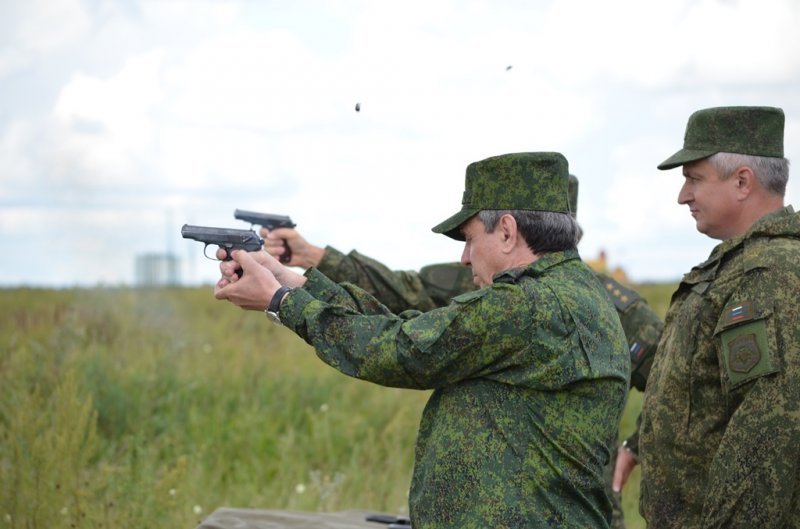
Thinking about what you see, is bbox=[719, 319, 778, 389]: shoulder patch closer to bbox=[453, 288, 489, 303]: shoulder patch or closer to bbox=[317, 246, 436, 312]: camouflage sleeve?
bbox=[453, 288, 489, 303]: shoulder patch

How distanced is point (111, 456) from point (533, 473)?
4.66 metres

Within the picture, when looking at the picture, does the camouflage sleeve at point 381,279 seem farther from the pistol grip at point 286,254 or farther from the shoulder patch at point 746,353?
the shoulder patch at point 746,353

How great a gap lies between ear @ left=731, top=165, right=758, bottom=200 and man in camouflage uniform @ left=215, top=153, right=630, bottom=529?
108 centimetres

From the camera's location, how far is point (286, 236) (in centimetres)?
519

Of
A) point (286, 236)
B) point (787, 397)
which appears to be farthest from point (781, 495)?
point (286, 236)

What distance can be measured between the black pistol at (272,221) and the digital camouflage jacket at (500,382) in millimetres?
2301

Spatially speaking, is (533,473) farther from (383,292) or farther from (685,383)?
(383,292)

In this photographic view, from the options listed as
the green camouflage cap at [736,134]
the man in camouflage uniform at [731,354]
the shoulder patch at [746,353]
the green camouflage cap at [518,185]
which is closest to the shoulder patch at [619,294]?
the man in camouflage uniform at [731,354]

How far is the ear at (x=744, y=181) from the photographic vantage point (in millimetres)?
3836

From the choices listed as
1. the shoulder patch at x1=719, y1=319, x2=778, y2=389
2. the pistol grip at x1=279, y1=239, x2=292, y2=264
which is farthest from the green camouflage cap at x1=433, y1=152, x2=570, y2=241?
the pistol grip at x1=279, y1=239, x2=292, y2=264

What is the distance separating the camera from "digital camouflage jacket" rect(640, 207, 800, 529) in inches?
131

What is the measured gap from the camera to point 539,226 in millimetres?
3006

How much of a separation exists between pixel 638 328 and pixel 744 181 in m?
1.15

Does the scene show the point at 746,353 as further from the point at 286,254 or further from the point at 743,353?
the point at 286,254
